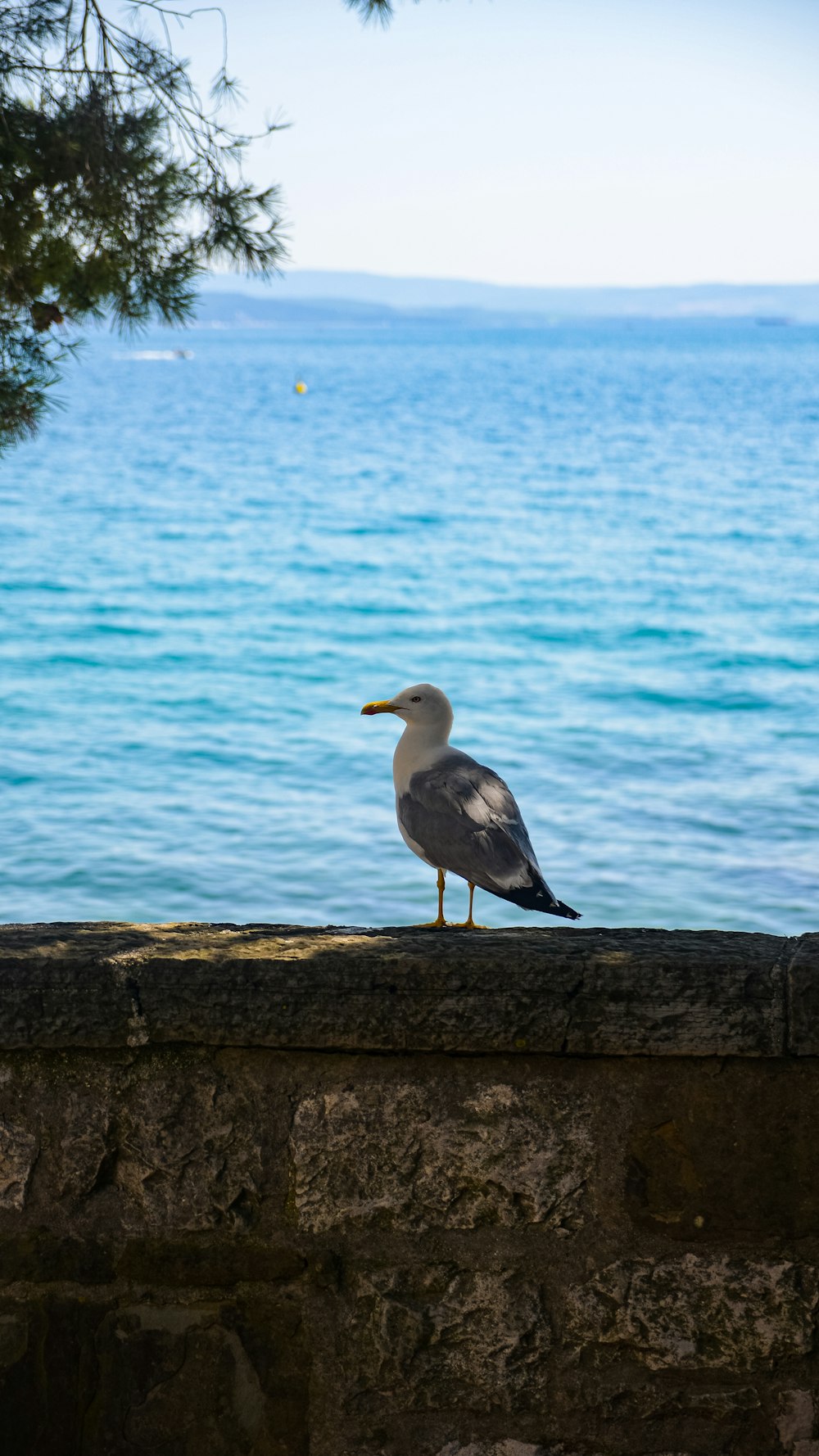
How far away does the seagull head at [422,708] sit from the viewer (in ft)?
9.12

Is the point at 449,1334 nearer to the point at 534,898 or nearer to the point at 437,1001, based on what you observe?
the point at 437,1001

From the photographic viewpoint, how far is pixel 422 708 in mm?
2791

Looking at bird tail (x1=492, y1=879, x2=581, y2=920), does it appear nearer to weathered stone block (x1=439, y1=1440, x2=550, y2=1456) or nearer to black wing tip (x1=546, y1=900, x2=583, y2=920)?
black wing tip (x1=546, y1=900, x2=583, y2=920)

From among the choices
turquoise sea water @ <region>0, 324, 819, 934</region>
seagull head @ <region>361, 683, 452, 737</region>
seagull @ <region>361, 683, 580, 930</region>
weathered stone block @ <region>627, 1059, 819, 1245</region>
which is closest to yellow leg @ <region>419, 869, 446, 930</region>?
seagull @ <region>361, 683, 580, 930</region>

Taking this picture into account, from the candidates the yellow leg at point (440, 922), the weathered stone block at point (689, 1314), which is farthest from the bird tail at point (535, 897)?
the weathered stone block at point (689, 1314)

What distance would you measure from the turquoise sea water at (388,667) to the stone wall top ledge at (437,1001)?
4367 millimetres

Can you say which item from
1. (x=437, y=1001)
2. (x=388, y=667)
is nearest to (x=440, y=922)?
(x=437, y=1001)

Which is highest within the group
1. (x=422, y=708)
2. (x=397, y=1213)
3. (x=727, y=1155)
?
(x=422, y=708)

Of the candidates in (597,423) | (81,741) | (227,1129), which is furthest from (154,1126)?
(597,423)

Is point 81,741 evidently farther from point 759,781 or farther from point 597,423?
point 597,423

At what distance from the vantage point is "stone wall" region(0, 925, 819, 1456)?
1.74 m

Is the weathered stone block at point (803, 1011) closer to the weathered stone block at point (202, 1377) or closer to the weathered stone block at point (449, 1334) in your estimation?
the weathered stone block at point (449, 1334)

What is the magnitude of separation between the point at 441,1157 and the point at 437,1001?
193mm

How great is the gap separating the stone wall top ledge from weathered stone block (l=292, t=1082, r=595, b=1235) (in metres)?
0.07
